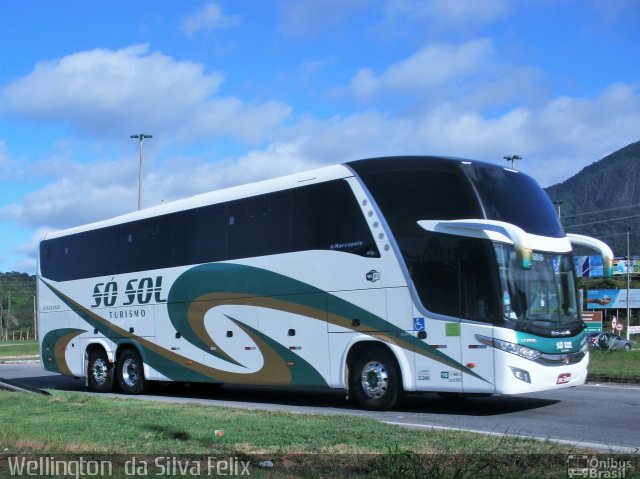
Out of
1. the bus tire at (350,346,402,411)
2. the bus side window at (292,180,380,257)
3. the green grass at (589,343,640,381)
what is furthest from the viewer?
the green grass at (589,343,640,381)

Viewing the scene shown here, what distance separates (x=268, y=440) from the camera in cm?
866

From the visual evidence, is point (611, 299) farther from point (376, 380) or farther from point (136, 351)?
point (376, 380)

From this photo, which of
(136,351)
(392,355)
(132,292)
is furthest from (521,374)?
(136,351)

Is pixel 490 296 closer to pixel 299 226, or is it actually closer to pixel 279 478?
pixel 299 226

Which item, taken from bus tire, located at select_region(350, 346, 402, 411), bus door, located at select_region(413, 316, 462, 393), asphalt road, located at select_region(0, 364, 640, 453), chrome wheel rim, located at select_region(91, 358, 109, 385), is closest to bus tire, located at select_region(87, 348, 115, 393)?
chrome wheel rim, located at select_region(91, 358, 109, 385)

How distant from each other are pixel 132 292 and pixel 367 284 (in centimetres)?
710

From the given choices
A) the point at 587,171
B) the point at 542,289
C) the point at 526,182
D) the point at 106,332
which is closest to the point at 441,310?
the point at 542,289

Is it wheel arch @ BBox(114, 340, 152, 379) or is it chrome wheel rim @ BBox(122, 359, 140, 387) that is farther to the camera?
chrome wheel rim @ BBox(122, 359, 140, 387)

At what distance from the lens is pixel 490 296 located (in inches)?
442

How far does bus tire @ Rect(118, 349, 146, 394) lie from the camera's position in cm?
1769

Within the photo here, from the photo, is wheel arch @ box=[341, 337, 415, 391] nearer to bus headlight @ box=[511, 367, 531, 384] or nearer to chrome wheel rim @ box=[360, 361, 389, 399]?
chrome wheel rim @ box=[360, 361, 389, 399]

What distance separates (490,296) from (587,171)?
201 metres

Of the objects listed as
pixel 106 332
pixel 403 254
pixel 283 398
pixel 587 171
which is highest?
pixel 587 171

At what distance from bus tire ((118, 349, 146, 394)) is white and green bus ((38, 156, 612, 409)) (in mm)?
136
